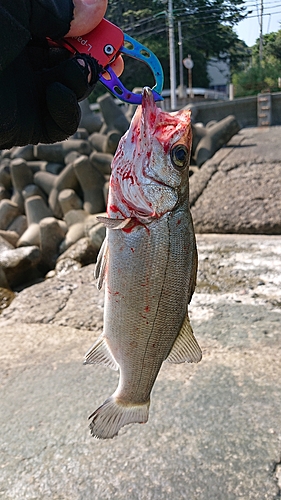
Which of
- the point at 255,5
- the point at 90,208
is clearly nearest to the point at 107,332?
the point at 255,5

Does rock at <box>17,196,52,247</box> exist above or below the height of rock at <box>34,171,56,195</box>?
below

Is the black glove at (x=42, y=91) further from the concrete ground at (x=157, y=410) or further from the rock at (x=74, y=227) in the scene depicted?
the rock at (x=74, y=227)

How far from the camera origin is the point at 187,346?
1.96 metres

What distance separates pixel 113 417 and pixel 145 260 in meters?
0.73

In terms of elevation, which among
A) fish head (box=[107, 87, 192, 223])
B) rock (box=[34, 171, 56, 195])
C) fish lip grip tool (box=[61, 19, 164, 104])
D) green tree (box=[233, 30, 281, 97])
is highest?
green tree (box=[233, 30, 281, 97])

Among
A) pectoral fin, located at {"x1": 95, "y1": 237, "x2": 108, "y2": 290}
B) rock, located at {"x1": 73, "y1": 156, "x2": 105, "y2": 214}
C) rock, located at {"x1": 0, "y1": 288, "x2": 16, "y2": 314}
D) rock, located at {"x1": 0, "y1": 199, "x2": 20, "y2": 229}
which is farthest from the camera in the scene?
rock, located at {"x1": 0, "y1": 199, "x2": 20, "y2": 229}

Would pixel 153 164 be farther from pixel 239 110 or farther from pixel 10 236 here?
pixel 239 110

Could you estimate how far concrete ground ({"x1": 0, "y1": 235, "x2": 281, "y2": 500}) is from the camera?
2.49m

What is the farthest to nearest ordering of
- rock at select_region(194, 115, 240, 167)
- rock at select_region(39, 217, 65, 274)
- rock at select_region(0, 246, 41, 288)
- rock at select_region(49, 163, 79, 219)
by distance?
rock at select_region(49, 163, 79, 219) < rock at select_region(194, 115, 240, 167) < rock at select_region(39, 217, 65, 274) < rock at select_region(0, 246, 41, 288)

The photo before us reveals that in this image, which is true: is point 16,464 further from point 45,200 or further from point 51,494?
point 45,200

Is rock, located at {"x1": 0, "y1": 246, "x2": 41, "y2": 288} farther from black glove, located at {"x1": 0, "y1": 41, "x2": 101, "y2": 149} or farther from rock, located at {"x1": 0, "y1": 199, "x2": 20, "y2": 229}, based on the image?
black glove, located at {"x1": 0, "y1": 41, "x2": 101, "y2": 149}

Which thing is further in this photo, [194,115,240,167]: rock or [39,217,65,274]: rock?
[194,115,240,167]: rock

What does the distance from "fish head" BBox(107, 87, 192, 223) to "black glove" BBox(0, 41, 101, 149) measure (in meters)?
0.30

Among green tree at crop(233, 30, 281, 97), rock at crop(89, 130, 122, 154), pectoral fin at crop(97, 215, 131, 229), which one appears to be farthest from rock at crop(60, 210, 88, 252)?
pectoral fin at crop(97, 215, 131, 229)
